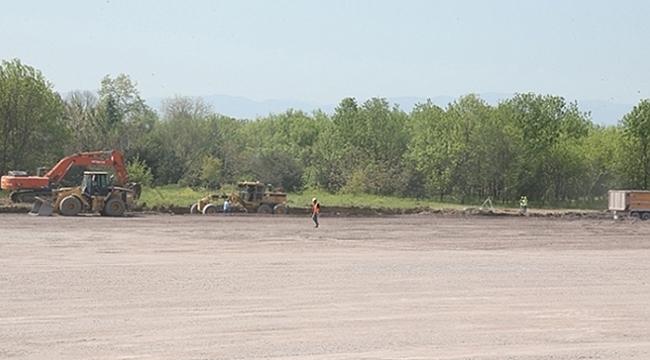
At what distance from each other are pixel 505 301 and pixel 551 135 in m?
81.1

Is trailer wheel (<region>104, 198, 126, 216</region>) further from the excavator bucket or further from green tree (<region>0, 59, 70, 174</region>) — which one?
green tree (<region>0, 59, 70, 174</region>)

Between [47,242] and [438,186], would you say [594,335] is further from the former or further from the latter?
[438,186]

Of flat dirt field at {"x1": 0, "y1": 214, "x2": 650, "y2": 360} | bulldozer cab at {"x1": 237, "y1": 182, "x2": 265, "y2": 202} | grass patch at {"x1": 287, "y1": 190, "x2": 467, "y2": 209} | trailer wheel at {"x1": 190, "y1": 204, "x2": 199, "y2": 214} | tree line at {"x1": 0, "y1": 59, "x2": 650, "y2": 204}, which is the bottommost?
flat dirt field at {"x1": 0, "y1": 214, "x2": 650, "y2": 360}

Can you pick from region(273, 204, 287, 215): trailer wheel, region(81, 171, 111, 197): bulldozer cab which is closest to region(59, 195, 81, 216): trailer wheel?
region(81, 171, 111, 197): bulldozer cab

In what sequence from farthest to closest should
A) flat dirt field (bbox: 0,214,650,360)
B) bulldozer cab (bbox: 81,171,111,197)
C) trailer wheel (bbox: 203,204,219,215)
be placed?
trailer wheel (bbox: 203,204,219,215)
bulldozer cab (bbox: 81,171,111,197)
flat dirt field (bbox: 0,214,650,360)

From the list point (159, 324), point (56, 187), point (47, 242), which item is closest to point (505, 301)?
point (159, 324)

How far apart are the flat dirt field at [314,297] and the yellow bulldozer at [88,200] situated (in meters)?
8.84

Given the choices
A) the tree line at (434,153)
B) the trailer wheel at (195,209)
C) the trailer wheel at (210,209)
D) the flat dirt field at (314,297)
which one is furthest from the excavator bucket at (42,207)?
the tree line at (434,153)

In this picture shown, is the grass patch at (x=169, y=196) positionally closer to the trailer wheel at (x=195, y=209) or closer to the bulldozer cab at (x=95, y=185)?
the trailer wheel at (x=195, y=209)

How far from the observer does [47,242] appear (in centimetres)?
3459

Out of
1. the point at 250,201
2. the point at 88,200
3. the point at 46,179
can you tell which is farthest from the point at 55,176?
the point at 250,201

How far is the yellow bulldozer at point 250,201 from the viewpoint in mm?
55719

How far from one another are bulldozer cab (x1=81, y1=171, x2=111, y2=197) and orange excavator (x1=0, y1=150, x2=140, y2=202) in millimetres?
1984

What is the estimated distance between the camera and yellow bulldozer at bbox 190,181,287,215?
55719 millimetres
